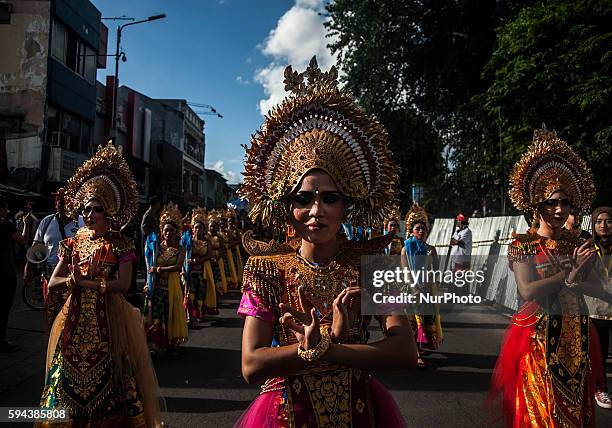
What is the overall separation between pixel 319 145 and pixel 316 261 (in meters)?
0.53

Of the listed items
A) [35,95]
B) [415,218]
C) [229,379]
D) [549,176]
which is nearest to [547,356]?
[549,176]

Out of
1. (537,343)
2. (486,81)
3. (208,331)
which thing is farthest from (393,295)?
(486,81)

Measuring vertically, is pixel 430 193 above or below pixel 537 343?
above

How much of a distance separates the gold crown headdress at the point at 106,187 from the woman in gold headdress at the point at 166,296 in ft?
10.7

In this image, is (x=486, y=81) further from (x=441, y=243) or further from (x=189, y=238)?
(x=189, y=238)

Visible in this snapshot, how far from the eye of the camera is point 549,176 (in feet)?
12.9

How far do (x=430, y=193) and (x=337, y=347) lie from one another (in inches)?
925

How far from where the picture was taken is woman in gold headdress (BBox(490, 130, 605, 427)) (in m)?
3.52

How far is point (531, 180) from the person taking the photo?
4.02m

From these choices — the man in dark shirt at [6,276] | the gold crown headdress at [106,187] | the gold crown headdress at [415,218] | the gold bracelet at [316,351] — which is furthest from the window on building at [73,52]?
the gold bracelet at [316,351]

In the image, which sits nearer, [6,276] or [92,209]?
[92,209]

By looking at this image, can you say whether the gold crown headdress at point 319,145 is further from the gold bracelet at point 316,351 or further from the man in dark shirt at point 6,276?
the man in dark shirt at point 6,276

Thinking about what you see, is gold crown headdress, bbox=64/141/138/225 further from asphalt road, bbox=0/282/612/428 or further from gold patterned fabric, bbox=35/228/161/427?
asphalt road, bbox=0/282/612/428

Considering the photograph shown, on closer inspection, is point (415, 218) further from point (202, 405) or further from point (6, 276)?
point (6, 276)
